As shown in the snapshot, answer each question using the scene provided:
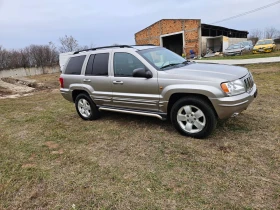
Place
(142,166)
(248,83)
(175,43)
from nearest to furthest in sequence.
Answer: (142,166) < (248,83) < (175,43)

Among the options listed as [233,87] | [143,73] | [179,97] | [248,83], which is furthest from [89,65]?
[248,83]

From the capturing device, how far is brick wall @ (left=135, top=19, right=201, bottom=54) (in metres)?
28.7

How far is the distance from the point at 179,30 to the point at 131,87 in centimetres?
2801

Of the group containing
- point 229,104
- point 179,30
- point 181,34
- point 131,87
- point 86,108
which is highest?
point 179,30

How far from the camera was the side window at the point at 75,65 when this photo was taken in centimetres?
552

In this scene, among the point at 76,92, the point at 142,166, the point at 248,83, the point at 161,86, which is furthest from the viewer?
the point at 76,92

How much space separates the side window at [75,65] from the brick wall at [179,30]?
25822 mm

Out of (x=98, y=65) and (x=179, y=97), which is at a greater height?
(x=98, y=65)

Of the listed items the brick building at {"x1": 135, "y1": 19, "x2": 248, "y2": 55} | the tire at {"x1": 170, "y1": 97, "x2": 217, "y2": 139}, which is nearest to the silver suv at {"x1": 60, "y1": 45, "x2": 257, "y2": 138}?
the tire at {"x1": 170, "y1": 97, "x2": 217, "y2": 139}

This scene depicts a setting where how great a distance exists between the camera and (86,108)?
570 centimetres

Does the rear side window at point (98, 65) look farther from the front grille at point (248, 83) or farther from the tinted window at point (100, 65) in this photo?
the front grille at point (248, 83)

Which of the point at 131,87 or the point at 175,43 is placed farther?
the point at 175,43

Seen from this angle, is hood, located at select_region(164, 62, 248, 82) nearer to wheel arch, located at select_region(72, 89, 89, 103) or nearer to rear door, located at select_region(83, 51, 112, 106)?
rear door, located at select_region(83, 51, 112, 106)

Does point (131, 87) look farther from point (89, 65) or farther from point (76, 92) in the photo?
point (76, 92)
